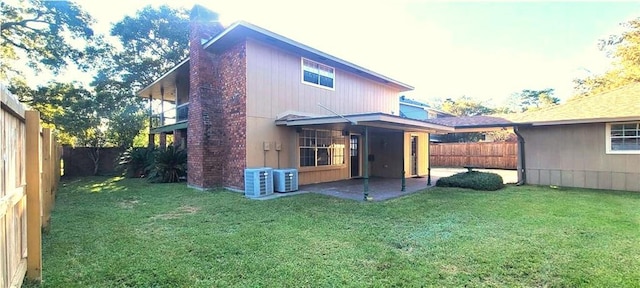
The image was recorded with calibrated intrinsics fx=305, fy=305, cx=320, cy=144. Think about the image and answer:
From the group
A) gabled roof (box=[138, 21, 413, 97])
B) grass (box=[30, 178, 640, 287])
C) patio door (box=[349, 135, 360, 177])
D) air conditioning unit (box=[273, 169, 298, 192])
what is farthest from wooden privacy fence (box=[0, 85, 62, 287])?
patio door (box=[349, 135, 360, 177])

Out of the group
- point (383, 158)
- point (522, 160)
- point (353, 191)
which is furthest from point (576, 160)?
point (353, 191)

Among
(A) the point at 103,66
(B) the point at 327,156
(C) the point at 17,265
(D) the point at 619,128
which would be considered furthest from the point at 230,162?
(A) the point at 103,66

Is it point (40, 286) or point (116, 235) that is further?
point (116, 235)

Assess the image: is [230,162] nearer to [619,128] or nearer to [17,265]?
[17,265]

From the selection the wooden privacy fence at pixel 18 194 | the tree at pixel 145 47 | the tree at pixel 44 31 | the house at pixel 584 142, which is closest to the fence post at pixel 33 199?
the wooden privacy fence at pixel 18 194

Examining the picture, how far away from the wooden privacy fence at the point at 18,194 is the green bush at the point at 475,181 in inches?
414

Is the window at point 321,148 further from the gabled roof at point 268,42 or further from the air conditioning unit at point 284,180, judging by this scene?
the gabled roof at point 268,42

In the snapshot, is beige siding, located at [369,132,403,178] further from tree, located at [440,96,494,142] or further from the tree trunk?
tree, located at [440,96,494,142]

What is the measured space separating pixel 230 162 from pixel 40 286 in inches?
274

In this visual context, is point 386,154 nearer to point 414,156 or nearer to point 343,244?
point 414,156

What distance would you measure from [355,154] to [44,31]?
1570cm

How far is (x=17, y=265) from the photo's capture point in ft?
9.07

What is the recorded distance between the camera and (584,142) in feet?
33.4

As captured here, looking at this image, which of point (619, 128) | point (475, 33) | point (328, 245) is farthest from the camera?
point (475, 33)
